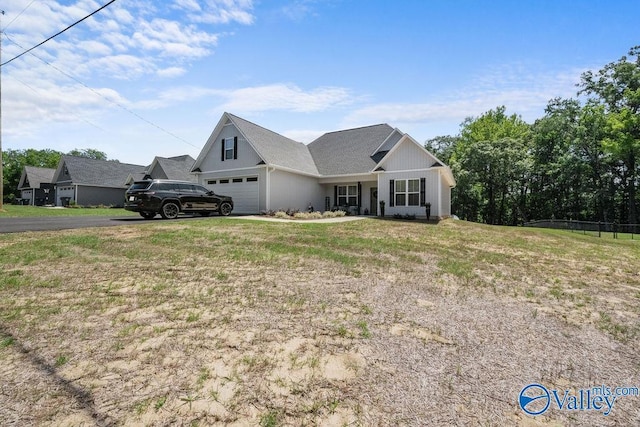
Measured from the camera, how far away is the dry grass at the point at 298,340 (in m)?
2.25

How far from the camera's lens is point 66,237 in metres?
8.27

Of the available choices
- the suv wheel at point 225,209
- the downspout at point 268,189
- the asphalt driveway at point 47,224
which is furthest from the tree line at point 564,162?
the asphalt driveway at point 47,224

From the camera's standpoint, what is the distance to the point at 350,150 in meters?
23.1

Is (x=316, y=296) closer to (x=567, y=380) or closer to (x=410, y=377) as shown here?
(x=410, y=377)

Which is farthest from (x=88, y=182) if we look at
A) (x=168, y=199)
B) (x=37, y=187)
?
(x=168, y=199)

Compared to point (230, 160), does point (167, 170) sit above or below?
above

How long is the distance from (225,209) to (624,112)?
33.2 metres

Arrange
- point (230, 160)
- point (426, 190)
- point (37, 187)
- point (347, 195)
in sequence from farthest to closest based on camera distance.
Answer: point (37, 187), point (347, 195), point (230, 160), point (426, 190)

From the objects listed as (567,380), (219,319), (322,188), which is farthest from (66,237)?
(322,188)

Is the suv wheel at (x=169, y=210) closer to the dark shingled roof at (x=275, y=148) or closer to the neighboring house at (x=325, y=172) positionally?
the neighboring house at (x=325, y=172)

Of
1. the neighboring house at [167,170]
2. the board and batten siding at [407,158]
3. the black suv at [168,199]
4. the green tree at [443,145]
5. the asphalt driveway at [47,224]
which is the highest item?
the green tree at [443,145]

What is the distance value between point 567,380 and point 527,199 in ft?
134

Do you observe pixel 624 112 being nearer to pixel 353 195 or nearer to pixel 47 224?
pixel 353 195

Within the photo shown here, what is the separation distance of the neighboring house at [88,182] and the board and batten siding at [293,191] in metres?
22.6
